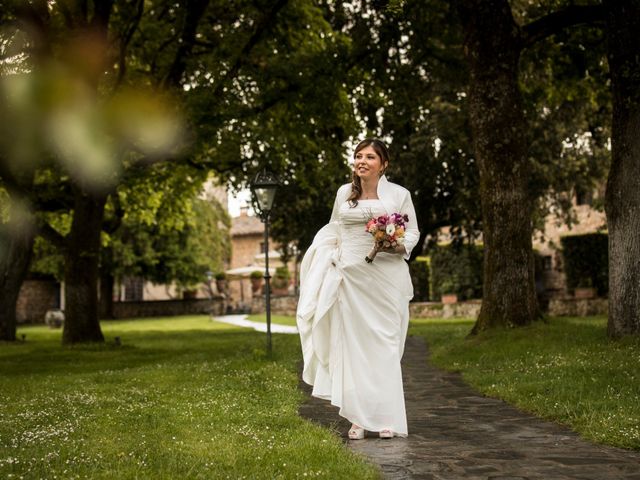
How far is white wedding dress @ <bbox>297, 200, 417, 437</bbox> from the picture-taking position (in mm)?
6547

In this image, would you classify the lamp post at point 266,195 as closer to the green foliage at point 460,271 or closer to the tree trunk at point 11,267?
the tree trunk at point 11,267

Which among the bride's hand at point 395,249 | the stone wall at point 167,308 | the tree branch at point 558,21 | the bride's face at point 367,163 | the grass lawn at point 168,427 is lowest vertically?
the stone wall at point 167,308

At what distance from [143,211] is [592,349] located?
2123 centimetres

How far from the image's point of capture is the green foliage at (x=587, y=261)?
30.8m

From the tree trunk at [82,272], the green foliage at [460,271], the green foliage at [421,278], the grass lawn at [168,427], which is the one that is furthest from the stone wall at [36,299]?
the grass lawn at [168,427]

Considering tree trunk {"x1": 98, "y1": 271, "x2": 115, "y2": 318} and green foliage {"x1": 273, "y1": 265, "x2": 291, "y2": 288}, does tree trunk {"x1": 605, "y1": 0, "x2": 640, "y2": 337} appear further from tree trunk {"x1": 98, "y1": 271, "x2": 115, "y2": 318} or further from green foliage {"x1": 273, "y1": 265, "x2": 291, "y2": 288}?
tree trunk {"x1": 98, "y1": 271, "x2": 115, "y2": 318}

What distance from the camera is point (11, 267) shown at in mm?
23031

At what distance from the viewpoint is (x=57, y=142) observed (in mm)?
17125

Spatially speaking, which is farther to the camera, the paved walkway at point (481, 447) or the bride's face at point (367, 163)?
the bride's face at point (367, 163)

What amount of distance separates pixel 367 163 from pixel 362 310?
1323mm

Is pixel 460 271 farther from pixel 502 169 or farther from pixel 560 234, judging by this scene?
pixel 502 169

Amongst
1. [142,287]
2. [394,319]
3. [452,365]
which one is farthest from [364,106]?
[142,287]

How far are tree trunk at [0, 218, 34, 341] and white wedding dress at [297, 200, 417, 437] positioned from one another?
17397 mm

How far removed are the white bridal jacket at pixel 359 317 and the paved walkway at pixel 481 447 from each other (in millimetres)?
347
